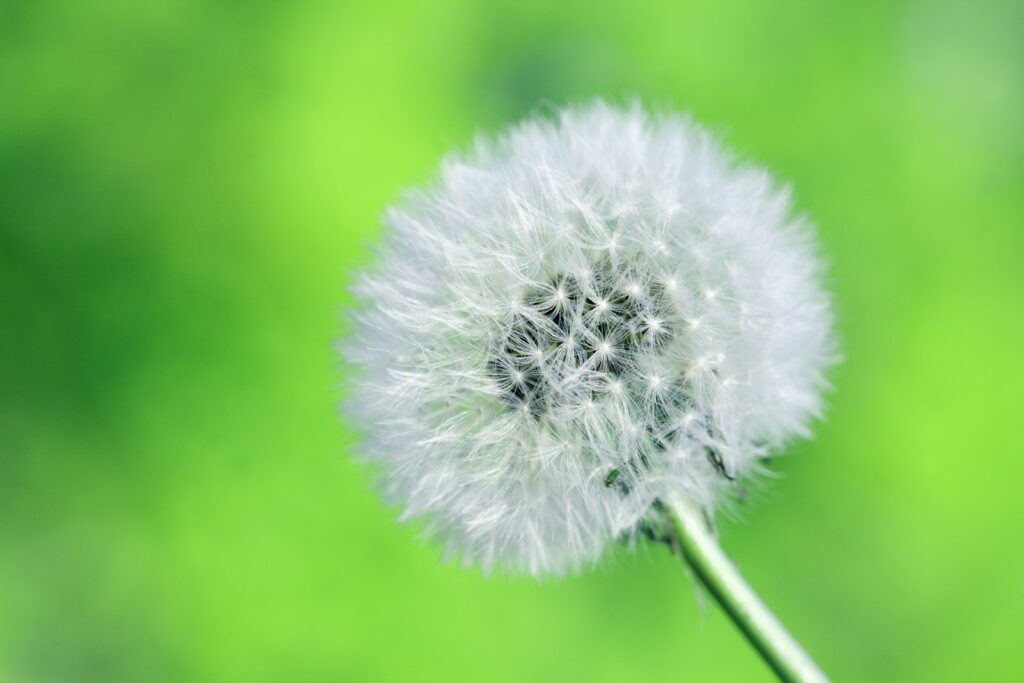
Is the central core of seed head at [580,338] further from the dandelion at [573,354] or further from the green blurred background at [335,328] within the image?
the green blurred background at [335,328]

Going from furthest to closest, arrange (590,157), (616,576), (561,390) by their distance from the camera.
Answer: (616,576) → (590,157) → (561,390)

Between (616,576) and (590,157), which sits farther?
(616,576)

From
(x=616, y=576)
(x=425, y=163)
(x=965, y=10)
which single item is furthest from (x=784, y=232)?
(x=965, y=10)

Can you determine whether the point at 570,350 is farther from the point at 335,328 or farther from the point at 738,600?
the point at 335,328

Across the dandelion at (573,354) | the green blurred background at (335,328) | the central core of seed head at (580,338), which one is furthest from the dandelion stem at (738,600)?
the green blurred background at (335,328)

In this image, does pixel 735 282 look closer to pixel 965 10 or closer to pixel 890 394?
pixel 890 394

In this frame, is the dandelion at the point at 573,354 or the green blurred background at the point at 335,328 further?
the green blurred background at the point at 335,328

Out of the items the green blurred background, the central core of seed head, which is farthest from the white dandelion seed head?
the green blurred background

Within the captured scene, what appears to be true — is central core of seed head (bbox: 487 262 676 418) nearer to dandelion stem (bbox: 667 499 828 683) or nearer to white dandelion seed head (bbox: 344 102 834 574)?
white dandelion seed head (bbox: 344 102 834 574)
